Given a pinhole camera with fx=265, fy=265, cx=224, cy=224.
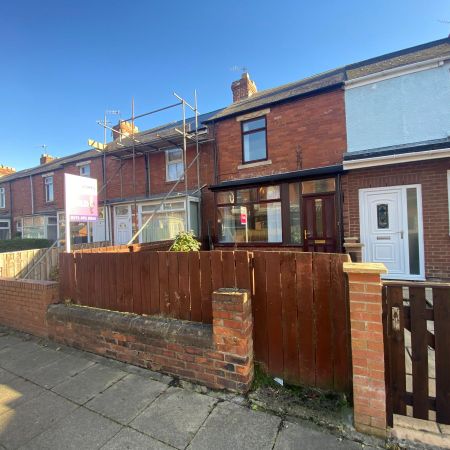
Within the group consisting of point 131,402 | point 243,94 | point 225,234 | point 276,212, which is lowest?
point 131,402

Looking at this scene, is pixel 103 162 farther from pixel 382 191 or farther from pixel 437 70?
pixel 437 70

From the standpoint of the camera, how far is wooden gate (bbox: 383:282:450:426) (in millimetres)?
1978

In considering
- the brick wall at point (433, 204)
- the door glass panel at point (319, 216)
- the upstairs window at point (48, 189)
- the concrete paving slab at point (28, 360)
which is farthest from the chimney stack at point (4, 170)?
the brick wall at point (433, 204)

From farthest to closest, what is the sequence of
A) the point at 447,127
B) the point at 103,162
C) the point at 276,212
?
the point at 103,162, the point at 276,212, the point at 447,127

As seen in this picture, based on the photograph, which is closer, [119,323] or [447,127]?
[119,323]

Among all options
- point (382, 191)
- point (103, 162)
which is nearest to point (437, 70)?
point (382, 191)

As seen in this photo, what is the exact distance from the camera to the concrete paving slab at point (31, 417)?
2072 mm

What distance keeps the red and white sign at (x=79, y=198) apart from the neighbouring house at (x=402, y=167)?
6023mm

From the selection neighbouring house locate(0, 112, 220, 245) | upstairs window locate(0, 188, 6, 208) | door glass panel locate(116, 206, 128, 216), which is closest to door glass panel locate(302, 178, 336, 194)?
neighbouring house locate(0, 112, 220, 245)

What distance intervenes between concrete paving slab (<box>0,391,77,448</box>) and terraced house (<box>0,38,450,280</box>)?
613 centimetres

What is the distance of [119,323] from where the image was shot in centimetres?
317

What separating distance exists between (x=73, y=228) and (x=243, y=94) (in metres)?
11.1

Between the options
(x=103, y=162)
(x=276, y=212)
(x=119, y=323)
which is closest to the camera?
(x=119, y=323)

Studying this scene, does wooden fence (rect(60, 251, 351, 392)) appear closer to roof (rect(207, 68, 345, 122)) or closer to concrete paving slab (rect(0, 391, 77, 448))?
concrete paving slab (rect(0, 391, 77, 448))
